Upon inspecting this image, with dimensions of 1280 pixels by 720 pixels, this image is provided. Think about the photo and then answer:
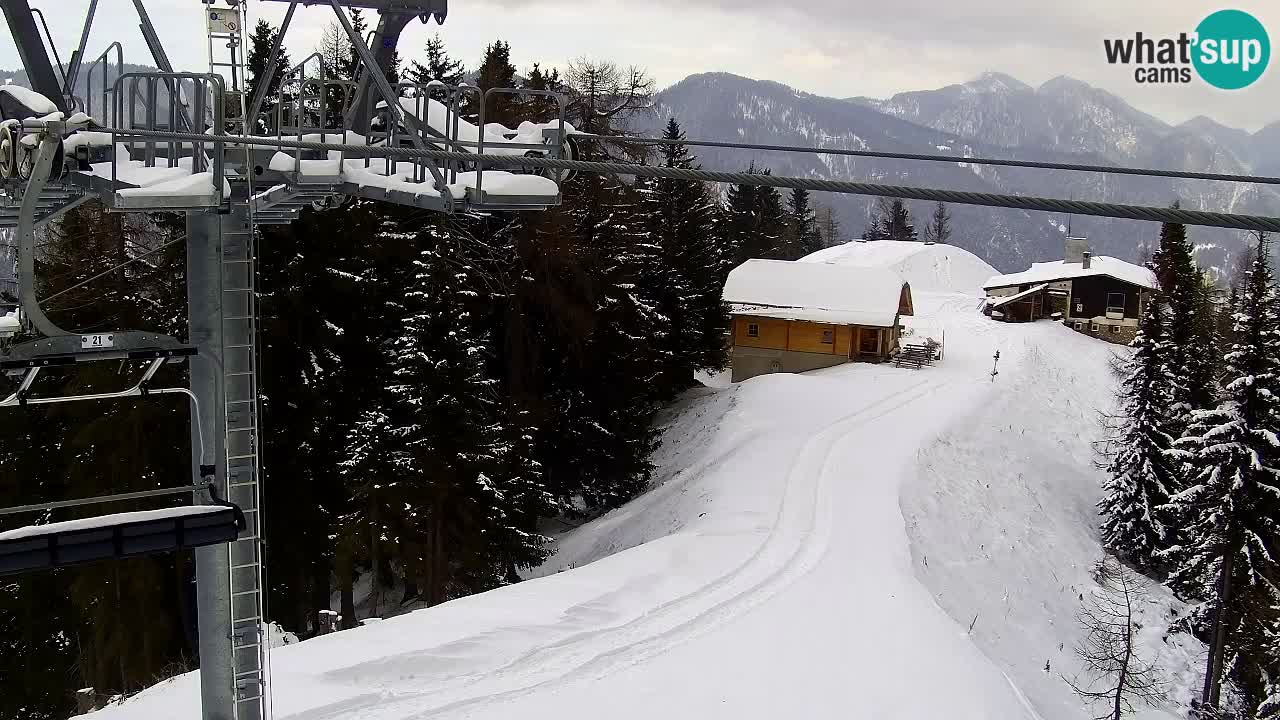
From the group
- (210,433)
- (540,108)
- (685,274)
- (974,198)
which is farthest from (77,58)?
(685,274)

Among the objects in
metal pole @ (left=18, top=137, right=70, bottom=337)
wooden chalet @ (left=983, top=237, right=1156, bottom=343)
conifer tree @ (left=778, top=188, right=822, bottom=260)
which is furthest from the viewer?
conifer tree @ (left=778, top=188, right=822, bottom=260)

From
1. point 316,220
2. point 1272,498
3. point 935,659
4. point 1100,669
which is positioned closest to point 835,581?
point 935,659

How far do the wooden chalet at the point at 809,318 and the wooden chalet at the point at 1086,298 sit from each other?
72.6 ft

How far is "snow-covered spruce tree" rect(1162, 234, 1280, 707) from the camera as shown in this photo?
28.0 meters

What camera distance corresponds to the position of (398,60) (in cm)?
3428

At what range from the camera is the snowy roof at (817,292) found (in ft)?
173

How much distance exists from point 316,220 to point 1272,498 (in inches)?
1143

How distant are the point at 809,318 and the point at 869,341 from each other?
3.75m

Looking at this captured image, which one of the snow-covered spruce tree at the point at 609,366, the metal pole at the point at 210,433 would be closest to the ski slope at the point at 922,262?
the snow-covered spruce tree at the point at 609,366

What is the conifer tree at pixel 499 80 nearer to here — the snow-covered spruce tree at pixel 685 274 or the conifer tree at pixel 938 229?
the snow-covered spruce tree at pixel 685 274

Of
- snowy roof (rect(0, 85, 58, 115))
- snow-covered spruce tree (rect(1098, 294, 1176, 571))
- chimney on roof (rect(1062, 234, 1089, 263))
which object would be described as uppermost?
snowy roof (rect(0, 85, 58, 115))

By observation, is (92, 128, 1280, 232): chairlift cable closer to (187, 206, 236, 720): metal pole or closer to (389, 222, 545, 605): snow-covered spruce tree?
(187, 206, 236, 720): metal pole

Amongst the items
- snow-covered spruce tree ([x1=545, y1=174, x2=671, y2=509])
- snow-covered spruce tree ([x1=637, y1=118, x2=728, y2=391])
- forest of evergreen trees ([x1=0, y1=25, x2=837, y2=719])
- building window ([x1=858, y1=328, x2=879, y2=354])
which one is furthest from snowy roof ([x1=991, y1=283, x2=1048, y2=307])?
forest of evergreen trees ([x1=0, y1=25, x2=837, y2=719])

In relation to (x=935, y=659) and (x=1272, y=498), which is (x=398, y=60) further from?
(x=1272, y=498)
